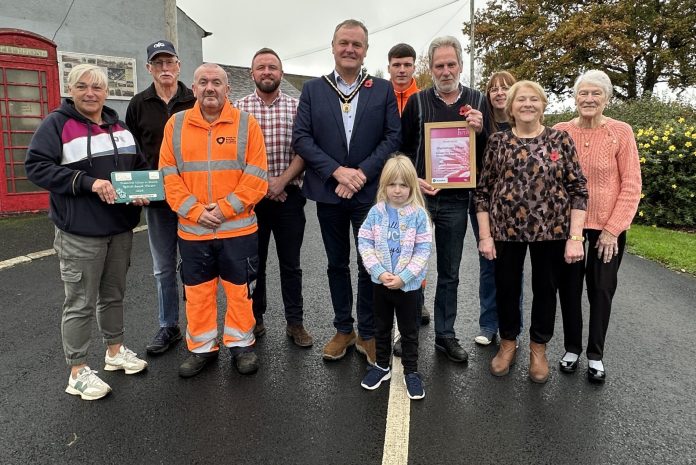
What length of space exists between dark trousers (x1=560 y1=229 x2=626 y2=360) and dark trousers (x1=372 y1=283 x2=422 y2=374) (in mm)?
1152

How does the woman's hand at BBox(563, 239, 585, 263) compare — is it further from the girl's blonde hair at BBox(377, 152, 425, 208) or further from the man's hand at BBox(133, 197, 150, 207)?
the man's hand at BBox(133, 197, 150, 207)

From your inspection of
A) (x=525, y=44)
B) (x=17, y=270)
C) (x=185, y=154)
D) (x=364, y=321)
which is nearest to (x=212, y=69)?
(x=185, y=154)

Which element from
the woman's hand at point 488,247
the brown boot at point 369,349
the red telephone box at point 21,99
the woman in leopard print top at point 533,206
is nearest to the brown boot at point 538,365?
the woman in leopard print top at point 533,206

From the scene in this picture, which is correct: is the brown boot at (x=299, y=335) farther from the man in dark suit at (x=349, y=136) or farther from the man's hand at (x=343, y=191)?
the man's hand at (x=343, y=191)

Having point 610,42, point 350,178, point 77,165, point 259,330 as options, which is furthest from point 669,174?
point 610,42

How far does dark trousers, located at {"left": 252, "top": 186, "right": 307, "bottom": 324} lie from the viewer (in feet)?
13.6

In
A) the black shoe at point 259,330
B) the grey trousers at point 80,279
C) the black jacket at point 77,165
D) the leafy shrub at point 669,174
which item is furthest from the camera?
the leafy shrub at point 669,174

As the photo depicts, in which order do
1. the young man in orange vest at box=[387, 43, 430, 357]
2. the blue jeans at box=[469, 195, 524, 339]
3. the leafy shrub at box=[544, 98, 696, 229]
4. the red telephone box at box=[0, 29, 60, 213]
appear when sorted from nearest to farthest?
the blue jeans at box=[469, 195, 524, 339]
the young man in orange vest at box=[387, 43, 430, 357]
the leafy shrub at box=[544, 98, 696, 229]
the red telephone box at box=[0, 29, 60, 213]

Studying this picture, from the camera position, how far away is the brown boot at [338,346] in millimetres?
3898

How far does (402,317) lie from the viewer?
3420 millimetres

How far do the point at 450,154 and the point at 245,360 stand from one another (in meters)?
2.23

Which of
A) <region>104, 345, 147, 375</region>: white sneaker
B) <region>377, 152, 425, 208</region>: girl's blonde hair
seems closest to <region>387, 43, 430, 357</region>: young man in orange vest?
<region>377, 152, 425, 208</region>: girl's blonde hair

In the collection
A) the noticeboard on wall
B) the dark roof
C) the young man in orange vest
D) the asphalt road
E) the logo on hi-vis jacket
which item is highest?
the dark roof

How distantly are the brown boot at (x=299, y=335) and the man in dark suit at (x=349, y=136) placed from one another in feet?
1.05
